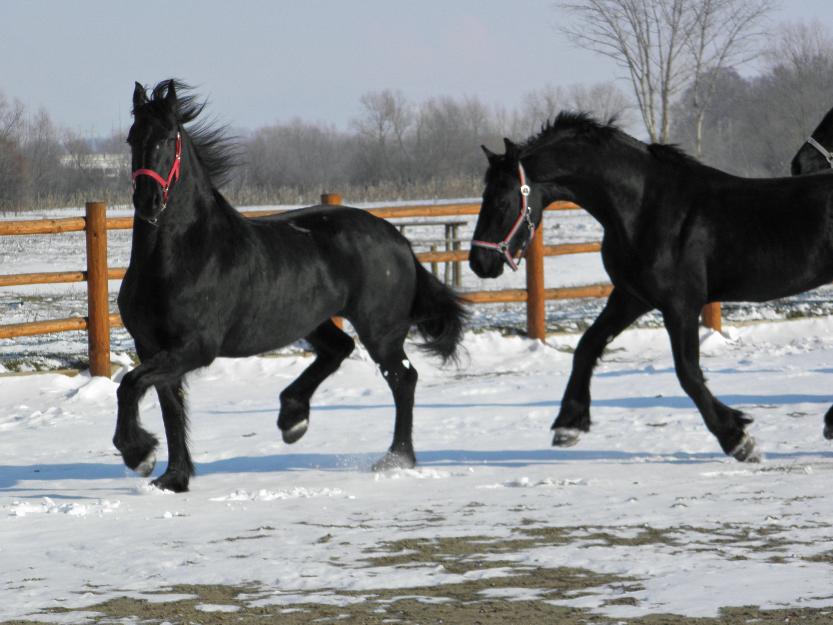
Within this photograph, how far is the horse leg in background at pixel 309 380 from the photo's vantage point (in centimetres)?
697

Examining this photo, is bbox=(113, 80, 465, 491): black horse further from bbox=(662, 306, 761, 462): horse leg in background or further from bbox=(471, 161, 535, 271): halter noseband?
bbox=(662, 306, 761, 462): horse leg in background

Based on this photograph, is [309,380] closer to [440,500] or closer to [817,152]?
[440,500]

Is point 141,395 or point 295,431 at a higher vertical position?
point 141,395

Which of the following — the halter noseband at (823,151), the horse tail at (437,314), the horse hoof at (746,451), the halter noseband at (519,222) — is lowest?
the horse hoof at (746,451)

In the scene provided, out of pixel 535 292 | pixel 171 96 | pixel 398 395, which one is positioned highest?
pixel 171 96

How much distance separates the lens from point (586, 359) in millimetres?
6871

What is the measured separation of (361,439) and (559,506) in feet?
7.53

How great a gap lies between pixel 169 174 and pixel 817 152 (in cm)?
414

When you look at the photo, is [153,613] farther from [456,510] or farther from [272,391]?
[272,391]

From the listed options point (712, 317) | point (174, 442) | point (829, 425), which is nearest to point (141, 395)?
point (174, 442)

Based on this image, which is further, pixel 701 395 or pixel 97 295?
pixel 97 295

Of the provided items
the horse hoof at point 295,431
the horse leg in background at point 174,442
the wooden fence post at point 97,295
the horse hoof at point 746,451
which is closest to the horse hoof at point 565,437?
the horse hoof at point 746,451

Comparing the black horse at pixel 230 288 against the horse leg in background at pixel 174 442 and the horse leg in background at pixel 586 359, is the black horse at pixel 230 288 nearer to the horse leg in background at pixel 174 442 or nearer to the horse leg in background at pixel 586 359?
the horse leg in background at pixel 174 442

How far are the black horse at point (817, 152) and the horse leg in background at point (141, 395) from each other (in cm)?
403
